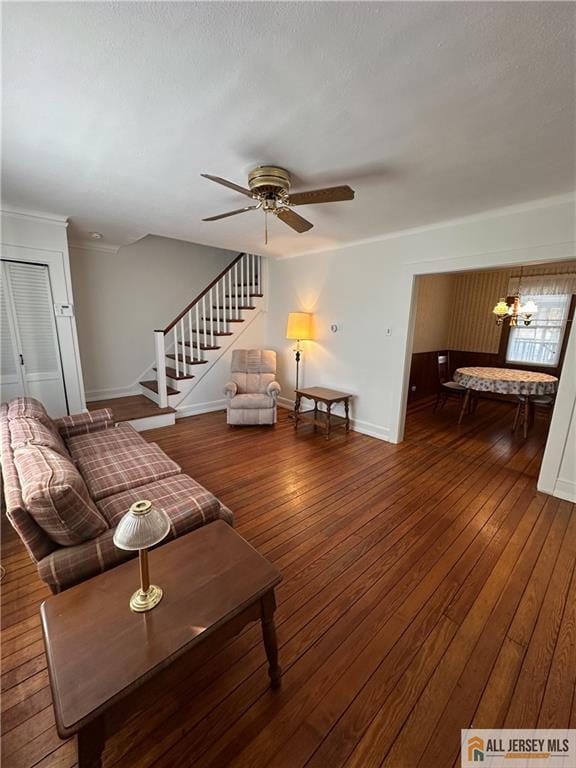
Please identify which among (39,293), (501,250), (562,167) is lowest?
(39,293)

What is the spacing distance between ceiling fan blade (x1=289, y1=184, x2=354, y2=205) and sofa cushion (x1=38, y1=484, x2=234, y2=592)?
1999mm

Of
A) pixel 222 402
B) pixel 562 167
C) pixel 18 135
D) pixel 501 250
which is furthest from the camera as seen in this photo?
pixel 222 402

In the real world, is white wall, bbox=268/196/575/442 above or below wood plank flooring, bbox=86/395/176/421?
above

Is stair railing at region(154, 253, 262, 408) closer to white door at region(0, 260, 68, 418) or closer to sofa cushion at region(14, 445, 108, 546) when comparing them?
white door at region(0, 260, 68, 418)

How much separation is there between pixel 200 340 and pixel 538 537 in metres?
4.83

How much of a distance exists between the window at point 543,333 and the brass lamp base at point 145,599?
6.73 m

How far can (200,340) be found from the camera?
518cm

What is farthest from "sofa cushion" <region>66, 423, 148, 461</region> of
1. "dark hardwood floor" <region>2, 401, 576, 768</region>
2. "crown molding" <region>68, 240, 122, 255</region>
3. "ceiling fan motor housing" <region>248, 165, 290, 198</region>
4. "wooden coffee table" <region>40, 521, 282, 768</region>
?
"crown molding" <region>68, 240, 122, 255</region>

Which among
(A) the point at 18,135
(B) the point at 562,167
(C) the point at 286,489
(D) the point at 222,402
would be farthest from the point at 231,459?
(B) the point at 562,167

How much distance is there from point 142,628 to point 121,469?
139 centimetres

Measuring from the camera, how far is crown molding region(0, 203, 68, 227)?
3057 mm

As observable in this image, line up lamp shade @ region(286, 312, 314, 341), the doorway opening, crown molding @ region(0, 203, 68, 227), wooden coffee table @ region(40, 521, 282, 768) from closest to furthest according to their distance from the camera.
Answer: wooden coffee table @ region(40, 521, 282, 768), crown molding @ region(0, 203, 68, 227), the doorway opening, lamp shade @ region(286, 312, 314, 341)

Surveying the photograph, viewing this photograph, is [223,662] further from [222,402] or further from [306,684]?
[222,402]

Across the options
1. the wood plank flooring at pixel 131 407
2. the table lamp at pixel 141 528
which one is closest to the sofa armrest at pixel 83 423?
the wood plank flooring at pixel 131 407
